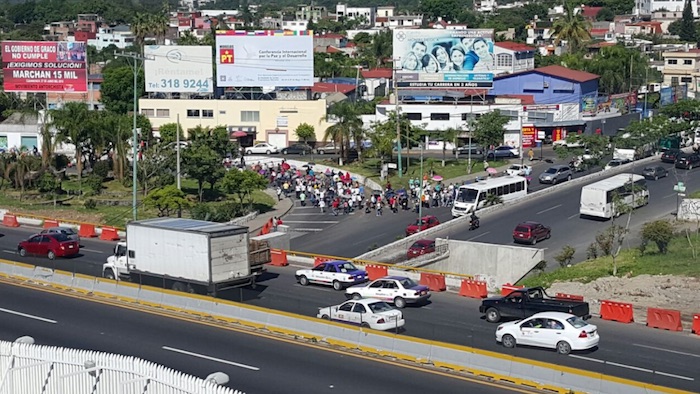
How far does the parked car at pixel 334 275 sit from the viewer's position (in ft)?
133

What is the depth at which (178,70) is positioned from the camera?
95.4 meters

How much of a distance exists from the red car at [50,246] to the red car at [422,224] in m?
17.5

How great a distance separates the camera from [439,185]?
6700cm

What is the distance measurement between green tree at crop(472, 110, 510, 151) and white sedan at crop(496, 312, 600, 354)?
48.0 meters

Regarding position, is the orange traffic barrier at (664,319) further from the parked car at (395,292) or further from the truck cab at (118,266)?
the truck cab at (118,266)

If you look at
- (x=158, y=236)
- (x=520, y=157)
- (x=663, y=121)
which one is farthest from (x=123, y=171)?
(x=663, y=121)

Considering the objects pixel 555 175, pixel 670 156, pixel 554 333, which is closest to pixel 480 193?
pixel 555 175

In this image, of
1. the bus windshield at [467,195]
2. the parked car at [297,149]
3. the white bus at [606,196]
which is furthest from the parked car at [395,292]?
the parked car at [297,149]

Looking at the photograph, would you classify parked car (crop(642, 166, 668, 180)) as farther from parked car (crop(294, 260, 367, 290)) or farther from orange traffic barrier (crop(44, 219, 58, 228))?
orange traffic barrier (crop(44, 219, 58, 228))

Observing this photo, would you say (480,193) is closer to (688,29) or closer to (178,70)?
(178,70)

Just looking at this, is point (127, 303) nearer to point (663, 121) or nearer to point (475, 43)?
point (663, 121)

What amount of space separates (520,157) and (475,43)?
1774 cm

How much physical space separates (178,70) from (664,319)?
2693 inches

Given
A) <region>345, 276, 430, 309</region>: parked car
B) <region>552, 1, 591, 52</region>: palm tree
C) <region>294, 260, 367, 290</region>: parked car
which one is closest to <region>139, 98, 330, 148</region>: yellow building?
<region>552, 1, 591, 52</region>: palm tree
